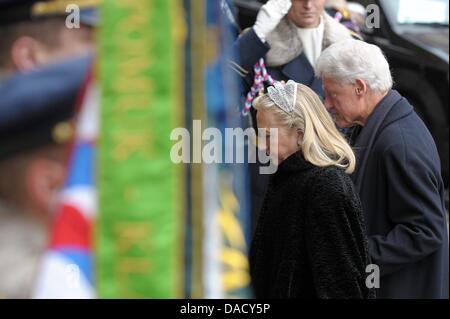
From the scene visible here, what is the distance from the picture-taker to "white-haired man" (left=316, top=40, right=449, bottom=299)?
9.37 ft

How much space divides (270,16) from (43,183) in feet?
6.08

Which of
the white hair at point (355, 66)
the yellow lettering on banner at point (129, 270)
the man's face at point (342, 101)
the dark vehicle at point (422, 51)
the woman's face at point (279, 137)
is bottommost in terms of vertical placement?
the yellow lettering on banner at point (129, 270)

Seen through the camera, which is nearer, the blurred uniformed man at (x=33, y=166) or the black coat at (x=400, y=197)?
the blurred uniformed man at (x=33, y=166)

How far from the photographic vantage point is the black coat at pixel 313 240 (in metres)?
2.45

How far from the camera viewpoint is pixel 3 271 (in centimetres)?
162

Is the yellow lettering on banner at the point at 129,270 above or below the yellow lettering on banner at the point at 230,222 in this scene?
below

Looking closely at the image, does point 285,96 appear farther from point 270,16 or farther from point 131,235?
point 131,235

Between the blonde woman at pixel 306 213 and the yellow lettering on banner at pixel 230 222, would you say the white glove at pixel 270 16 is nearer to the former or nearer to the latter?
the blonde woman at pixel 306 213

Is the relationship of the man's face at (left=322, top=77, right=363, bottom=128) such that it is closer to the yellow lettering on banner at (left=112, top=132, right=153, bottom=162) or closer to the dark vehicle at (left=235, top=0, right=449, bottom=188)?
the yellow lettering on banner at (left=112, top=132, right=153, bottom=162)

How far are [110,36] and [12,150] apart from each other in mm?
277

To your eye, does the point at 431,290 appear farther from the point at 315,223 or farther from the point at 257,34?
the point at 257,34

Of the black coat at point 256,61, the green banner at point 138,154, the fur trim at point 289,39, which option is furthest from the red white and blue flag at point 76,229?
the fur trim at point 289,39

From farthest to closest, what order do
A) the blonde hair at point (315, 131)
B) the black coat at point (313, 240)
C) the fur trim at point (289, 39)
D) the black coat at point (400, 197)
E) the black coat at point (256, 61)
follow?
the fur trim at point (289, 39), the black coat at point (256, 61), the black coat at point (400, 197), the blonde hair at point (315, 131), the black coat at point (313, 240)

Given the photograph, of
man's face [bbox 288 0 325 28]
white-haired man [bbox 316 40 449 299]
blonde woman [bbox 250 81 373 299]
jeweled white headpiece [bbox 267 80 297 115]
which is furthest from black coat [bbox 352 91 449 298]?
man's face [bbox 288 0 325 28]
